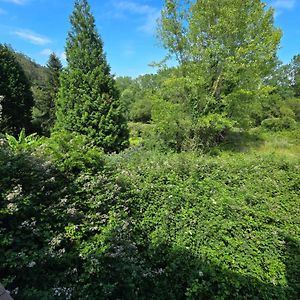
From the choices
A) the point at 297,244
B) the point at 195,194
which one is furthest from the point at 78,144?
the point at 297,244

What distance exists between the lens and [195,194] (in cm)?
404

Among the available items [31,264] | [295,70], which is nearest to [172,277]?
[31,264]

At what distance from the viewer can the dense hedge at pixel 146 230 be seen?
8.74ft

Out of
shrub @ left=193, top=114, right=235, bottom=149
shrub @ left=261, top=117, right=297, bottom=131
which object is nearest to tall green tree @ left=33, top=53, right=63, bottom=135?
shrub @ left=193, top=114, right=235, bottom=149

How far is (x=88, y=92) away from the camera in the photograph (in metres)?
10.0

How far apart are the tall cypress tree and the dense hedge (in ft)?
18.3

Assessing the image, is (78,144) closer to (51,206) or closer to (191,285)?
(51,206)

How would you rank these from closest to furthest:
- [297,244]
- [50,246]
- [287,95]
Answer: [50,246], [297,244], [287,95]

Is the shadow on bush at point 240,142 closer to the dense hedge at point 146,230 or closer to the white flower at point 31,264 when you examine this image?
the dense hedge at point 146,230

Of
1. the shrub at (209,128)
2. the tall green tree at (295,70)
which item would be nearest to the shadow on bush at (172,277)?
the shrub at (209,128)

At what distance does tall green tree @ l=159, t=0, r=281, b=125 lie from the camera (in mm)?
9305

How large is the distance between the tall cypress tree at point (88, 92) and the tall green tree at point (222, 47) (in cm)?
316

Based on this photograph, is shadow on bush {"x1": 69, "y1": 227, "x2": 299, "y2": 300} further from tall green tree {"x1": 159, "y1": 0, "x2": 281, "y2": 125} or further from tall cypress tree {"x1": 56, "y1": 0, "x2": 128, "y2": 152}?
tall green tree {"x1": 159, "y1": 0, "x2": 281, "y2": 125}

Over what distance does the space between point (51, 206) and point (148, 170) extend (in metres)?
1.85
